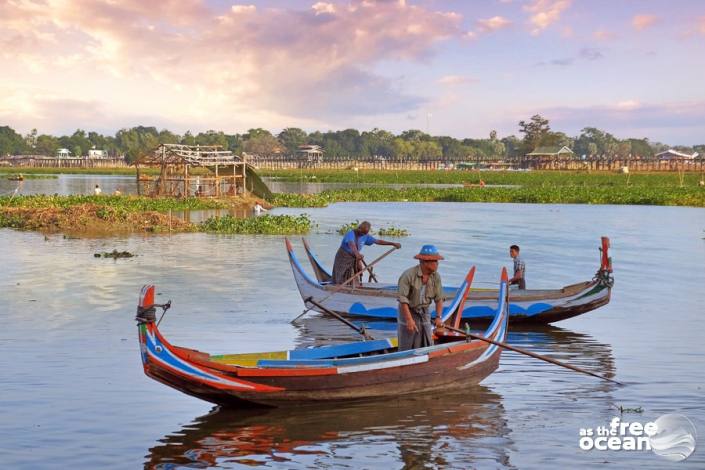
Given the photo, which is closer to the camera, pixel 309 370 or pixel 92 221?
→ pixel 309 370

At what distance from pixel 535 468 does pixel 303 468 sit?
2.20 meters

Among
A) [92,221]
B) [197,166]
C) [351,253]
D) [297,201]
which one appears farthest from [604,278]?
[297,201]

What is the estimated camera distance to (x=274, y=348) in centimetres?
1347

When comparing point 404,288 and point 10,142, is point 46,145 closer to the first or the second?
point 10,142

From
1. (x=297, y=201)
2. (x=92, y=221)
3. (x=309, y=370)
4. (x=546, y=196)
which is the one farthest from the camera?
(x=546, y=196)

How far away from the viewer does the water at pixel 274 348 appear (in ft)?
28.9

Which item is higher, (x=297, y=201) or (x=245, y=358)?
(x=297, y=201)

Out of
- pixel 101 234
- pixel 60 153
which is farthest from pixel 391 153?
pixel 101 234

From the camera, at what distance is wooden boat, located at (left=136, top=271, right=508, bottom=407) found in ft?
30.2

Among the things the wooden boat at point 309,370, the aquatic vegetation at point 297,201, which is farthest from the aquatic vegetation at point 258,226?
the wooden boat at point 309,370

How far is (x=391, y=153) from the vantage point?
198 meters

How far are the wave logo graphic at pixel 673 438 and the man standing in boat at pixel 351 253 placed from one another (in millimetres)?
6572

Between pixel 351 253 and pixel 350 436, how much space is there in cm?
661

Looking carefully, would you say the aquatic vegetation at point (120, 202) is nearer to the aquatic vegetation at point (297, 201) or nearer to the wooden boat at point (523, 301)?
the aquatic vegetation at point (297, 201)
